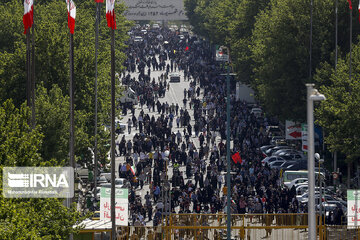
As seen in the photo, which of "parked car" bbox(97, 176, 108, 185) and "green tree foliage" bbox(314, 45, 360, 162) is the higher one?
"green tree foliage" bbox(314, 45, 360, 162)

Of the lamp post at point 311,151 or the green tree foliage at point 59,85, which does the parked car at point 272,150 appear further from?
the lamp post at point 311,151

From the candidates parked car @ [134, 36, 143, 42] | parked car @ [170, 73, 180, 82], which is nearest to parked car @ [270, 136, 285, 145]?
parked car @ [170, 73, 180, 82]

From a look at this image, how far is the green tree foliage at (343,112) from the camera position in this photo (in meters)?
52.6

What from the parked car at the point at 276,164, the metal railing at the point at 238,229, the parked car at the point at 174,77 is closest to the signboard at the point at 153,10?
the parked car at the point at 174,77

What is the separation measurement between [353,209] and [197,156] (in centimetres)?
2744

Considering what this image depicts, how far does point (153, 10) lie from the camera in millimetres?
141875

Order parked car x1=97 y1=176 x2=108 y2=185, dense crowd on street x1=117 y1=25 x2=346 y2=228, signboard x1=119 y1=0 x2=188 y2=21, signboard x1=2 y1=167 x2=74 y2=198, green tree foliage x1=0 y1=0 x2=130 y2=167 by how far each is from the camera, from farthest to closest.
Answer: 1. signboard x1=119 y1=0 x2=188 y2=21
2. parked car x1=97 y1=176 x2=108 y2=185
3. dense crowd on street x1=117 y1=25 x2=346 y2=228
4. green tree foliage x1=0 y1=0 x2=130 y2=167
5. signboard x1=2 y1=167 x2=74 y2=198

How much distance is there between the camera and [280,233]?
39812mm

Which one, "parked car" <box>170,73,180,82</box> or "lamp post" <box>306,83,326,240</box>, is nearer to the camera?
"lamp post" <box>306,83,326,240</box>

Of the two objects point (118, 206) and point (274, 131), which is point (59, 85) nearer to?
point (118, 206)

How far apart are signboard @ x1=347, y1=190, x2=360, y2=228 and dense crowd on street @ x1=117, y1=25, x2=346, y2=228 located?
24.2 ft

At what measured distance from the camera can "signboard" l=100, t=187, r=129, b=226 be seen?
36.0m

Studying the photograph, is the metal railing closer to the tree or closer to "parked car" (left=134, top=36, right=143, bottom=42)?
the tree


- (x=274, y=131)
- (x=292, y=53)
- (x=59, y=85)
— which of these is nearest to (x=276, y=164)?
(x=292, y=53)
